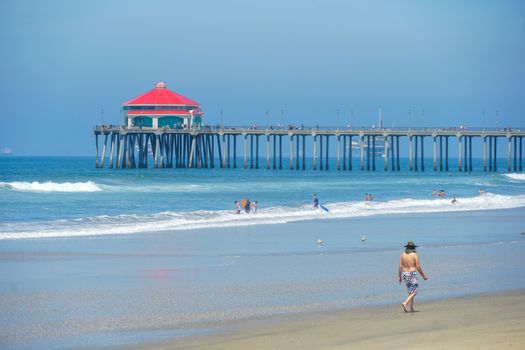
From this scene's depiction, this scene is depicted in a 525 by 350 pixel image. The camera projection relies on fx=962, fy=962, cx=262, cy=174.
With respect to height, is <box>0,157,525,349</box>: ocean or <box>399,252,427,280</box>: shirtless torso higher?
<box>399,252,427,280</box>: shirtless torso

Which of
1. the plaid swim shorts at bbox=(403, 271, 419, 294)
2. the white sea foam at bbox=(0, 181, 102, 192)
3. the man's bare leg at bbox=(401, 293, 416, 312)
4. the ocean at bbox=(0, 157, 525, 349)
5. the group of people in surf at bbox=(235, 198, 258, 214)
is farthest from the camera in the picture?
the white sea foam at bbox=(0, 181, 102, 192)

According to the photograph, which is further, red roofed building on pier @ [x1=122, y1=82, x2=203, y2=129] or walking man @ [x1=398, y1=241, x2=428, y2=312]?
red roofed building on pier @ [x1=122, y1=82, x2=203, y2=129]

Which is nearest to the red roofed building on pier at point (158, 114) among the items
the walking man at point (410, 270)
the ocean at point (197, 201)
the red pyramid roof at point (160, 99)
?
the red pyramid roof at point (160, 99)

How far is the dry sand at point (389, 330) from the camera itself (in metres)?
11.5

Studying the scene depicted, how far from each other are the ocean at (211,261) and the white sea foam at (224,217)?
7 centimetres

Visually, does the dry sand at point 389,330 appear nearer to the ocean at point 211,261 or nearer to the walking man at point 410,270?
the walking man at point 410,270

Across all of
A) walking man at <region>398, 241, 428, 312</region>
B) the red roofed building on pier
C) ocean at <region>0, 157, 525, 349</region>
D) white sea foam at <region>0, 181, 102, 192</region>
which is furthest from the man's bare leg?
A: the red roofed building on pier

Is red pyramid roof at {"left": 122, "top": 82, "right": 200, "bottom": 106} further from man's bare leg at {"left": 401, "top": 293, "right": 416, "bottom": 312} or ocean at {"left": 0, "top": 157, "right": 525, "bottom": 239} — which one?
man's bare leg at {"left": 401, "top": 293, "right": 416, "bottom": 312}

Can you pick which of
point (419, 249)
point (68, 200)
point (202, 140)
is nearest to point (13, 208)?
point (68, 200)

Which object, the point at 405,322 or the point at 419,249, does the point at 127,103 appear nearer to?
the point at 419,249

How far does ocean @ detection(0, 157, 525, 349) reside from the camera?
13.7m

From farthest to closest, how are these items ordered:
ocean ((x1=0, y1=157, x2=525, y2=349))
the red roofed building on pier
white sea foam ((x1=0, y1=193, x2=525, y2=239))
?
the red roofed building on pier
white sea foam ((x1=0, y1=193, x2=525, y2=239))
ocean ((x1=0, y1=157, x2=525, y2=349))

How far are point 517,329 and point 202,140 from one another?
76896 mm

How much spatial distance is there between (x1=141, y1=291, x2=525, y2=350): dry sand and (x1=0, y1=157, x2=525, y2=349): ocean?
24.9 inches
